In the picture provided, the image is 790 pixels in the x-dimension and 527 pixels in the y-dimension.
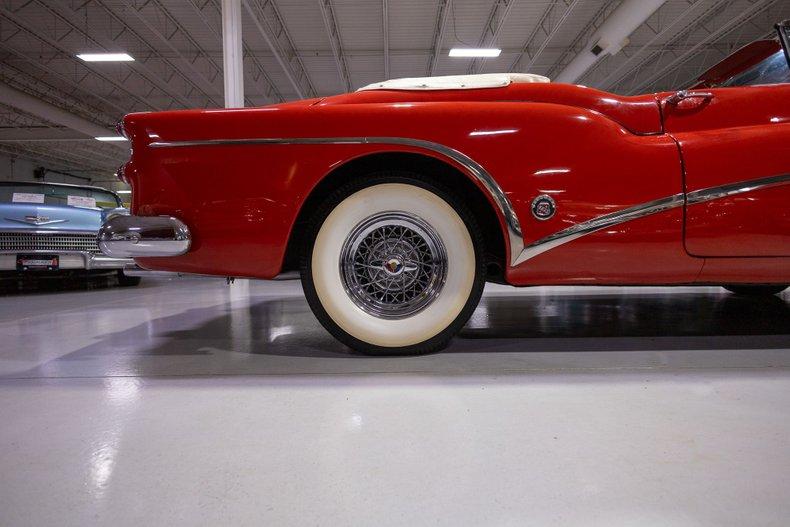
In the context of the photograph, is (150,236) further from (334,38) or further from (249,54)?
(249,54)

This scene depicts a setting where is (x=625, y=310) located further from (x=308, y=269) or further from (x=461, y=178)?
(x=308, y=269)

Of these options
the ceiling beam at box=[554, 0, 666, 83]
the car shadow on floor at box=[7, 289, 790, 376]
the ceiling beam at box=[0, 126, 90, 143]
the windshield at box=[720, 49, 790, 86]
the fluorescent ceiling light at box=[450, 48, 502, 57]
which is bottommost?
the car shadow on floor at box=[7, 289, 790, 376]

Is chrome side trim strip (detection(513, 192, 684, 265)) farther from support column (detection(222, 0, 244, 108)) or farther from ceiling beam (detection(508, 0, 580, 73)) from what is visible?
ceiling beam (detection(508, 0, 580, 73))

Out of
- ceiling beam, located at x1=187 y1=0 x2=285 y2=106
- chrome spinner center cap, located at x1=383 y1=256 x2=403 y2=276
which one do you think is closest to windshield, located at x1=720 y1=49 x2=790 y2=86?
chrome spinner center cap, located at x1=383 y1=256 x2=403 y2=276

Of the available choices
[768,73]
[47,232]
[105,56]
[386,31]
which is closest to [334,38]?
[386,31]

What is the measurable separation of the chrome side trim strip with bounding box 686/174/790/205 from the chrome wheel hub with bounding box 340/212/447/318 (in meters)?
0.85

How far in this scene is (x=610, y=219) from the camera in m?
1.42

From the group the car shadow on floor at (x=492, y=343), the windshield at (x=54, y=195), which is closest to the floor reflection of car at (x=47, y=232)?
the windshield at (x=54, y=195)

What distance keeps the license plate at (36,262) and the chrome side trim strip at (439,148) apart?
3458 millimetres

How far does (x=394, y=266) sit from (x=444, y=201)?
0.28m

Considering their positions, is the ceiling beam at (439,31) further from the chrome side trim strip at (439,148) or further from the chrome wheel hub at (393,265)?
the chrome wheel hub at (393,265)

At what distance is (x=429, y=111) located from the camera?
4.74 ft

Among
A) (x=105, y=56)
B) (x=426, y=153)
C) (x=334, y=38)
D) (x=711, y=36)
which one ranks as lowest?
(x=426, y=153)

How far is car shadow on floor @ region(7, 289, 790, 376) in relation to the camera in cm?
140
